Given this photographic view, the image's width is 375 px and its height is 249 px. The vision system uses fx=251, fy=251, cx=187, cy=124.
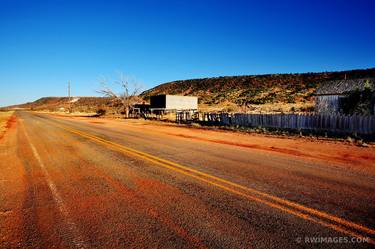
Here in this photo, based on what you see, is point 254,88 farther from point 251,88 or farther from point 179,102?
point 179,102

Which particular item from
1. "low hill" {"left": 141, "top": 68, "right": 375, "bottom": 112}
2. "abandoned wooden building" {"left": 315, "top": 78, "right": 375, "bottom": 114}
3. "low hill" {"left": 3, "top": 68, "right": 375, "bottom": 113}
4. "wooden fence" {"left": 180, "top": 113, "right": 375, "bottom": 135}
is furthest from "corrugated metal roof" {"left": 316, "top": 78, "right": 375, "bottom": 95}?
"low hill" {"left": 141, "top": 68, "right": 375, "bottom": 112}

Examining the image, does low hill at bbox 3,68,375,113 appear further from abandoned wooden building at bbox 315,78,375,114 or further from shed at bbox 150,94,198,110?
abandoned wooden building at bbox 315,78,375,114

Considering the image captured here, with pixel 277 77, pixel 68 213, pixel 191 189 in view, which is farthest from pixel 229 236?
pixel 277 77

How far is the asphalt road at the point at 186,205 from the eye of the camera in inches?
124

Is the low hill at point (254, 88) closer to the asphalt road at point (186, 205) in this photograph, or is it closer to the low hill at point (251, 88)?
the low hill at point (251, 88)

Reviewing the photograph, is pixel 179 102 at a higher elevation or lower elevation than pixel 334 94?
lower

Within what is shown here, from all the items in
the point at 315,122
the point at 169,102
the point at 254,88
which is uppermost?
the point at 254,88

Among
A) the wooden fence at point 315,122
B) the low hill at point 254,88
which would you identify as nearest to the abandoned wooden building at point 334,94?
the wooden fence at point 315,122

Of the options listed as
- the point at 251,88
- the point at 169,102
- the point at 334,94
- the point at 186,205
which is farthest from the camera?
the point at 251,88

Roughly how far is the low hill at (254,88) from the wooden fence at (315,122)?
112ft

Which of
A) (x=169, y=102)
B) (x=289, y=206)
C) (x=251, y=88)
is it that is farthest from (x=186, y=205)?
(x=251, y=88)

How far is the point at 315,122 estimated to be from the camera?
1598 centimetres

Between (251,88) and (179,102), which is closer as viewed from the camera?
(179,102)

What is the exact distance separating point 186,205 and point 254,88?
78966 millimetres
